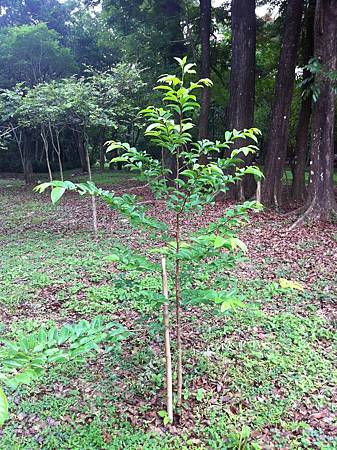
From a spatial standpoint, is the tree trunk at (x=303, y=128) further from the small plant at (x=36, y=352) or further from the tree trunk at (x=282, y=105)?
the small plant at (x=36, y=352)

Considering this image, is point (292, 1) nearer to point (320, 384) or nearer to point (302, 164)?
point (302, 164)

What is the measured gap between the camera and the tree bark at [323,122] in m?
5.92

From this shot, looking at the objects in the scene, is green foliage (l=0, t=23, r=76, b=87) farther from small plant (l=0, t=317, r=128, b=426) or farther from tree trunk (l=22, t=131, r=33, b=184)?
small plant (l=0, t=317, r=128, b=426)

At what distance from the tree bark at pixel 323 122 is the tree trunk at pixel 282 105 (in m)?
1.27

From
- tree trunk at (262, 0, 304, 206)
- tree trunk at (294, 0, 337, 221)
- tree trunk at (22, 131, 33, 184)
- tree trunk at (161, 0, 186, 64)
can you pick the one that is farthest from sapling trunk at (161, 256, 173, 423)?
tree trunk at (22, 131, 33, 184)

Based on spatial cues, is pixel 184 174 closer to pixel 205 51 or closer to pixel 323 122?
pixel 323 122

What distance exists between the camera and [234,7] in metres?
8.14

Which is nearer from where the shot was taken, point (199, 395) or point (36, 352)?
point (36, 352)

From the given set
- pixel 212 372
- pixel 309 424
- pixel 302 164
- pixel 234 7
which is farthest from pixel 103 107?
pixel 309 424

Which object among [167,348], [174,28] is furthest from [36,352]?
[174,28]

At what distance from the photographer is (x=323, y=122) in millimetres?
6238

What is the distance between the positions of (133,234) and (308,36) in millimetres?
6300

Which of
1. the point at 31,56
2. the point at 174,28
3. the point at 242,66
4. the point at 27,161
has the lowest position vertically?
the point at 27,161

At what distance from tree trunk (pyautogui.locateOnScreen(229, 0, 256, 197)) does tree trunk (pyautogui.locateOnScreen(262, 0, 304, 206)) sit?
2.50ft
